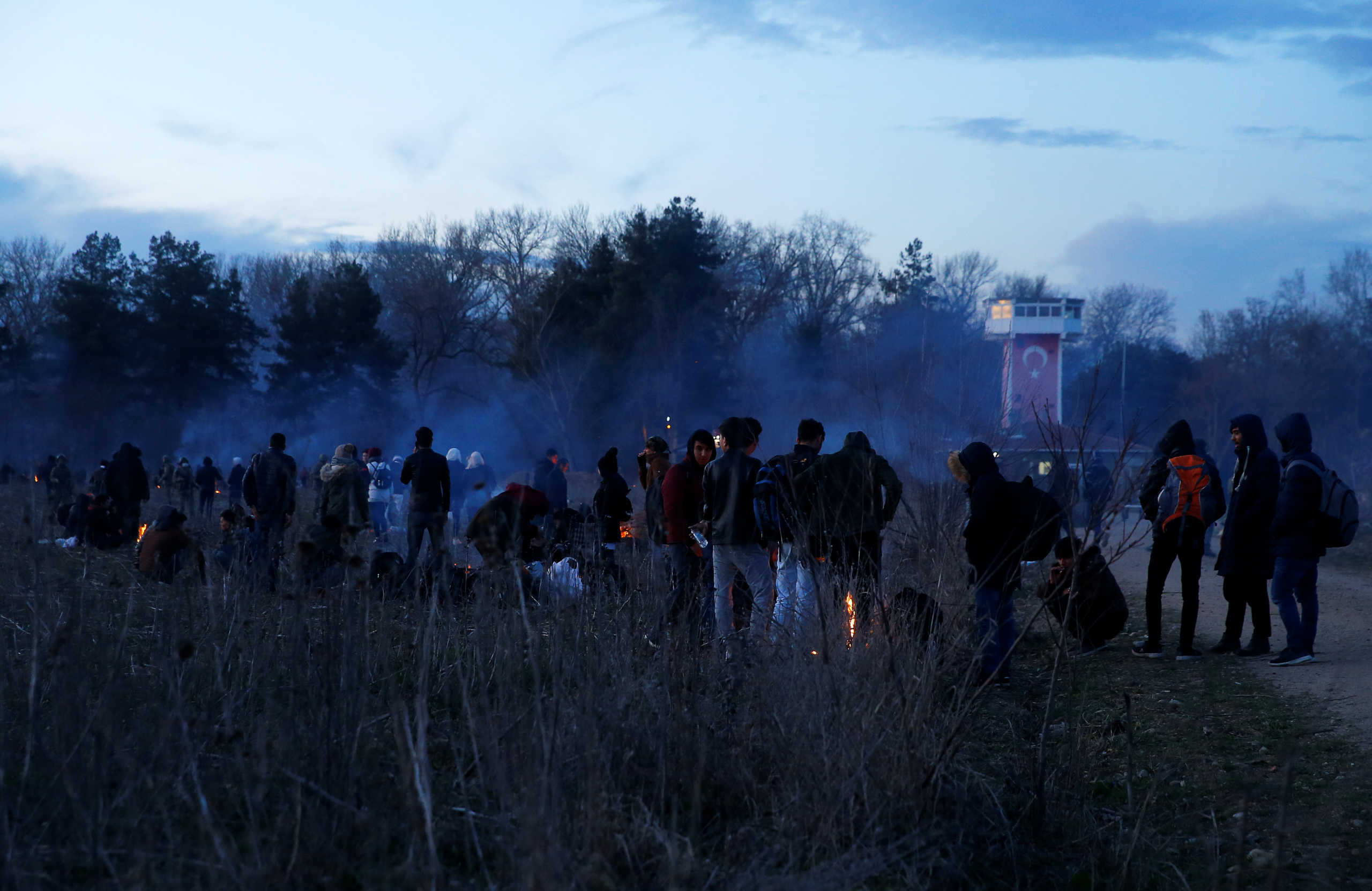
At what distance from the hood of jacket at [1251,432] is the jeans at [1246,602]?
850 millimetres

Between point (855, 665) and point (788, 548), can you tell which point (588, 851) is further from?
point (788, 548)

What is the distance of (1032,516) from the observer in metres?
6.73

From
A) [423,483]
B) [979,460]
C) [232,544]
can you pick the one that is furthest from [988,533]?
[232,544]

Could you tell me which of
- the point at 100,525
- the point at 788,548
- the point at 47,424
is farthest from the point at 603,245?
the point at 788,548

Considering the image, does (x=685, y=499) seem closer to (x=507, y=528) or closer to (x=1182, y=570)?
(x=1182, y=570)

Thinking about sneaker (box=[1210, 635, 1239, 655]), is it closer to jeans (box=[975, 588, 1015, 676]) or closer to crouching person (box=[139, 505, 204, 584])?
jeans (box=[975, 588, 1015, 676])

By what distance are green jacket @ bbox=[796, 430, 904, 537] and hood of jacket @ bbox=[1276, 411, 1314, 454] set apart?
2565mm

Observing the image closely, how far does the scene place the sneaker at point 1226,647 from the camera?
815 cm

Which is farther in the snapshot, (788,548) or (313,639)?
(788,548)

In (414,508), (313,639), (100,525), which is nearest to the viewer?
(313,639)

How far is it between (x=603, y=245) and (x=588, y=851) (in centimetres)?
3720

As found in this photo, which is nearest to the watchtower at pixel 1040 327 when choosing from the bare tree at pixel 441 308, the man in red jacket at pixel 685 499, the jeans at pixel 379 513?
the bare tree at pixel 441 308

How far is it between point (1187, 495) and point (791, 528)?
3.54 meters

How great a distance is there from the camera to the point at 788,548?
7203 mm
